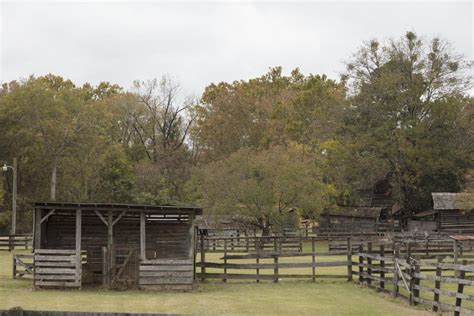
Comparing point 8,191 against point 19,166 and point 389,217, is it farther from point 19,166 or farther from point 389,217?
point 389,217

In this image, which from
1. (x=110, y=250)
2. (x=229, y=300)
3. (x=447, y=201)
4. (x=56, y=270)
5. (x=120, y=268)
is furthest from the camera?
(x=447, y=201)

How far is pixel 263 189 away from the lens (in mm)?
47844

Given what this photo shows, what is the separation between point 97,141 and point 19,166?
311 inches

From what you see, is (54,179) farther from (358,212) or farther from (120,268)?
(120,268)

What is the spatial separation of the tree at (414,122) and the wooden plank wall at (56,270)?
1564 inches

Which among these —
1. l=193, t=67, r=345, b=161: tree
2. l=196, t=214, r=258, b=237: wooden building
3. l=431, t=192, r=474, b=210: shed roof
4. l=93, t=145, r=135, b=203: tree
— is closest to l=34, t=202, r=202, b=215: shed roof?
l=196, t=214, r=258, b=237: wooden building

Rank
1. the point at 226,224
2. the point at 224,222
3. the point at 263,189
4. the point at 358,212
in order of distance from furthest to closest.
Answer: the point at 358,212 < the point at 226,224 < the point at 224,222 < the point at 263,189

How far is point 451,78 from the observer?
61.3m

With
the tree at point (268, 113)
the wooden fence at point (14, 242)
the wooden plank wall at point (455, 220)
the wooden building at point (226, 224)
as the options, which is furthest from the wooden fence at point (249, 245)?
the tree at point (268, 113)

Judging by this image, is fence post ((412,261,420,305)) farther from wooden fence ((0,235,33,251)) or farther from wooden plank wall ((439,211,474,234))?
wooden plank wall ((439,211,474,234))

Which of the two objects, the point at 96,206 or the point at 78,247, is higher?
the point at 96,206

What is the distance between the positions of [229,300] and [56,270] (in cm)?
682

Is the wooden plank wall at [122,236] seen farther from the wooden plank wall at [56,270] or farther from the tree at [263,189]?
the tree at [263,189]

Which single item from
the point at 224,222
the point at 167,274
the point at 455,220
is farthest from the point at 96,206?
the point at 455,220
